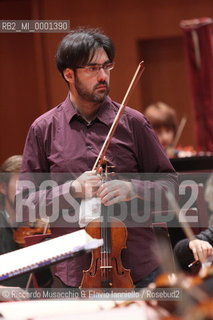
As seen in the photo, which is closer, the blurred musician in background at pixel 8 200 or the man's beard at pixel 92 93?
the man's beard at pixel 92 93

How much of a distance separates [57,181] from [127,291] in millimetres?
447

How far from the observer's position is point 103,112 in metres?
2.41

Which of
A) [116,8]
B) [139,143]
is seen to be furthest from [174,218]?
[116,8]

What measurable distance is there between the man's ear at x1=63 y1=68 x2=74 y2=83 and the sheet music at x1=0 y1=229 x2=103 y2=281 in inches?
28.2

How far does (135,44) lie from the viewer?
20.9ft

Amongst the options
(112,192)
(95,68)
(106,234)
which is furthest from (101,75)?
(106,234)

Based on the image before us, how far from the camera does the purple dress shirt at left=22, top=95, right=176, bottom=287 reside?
235 cm

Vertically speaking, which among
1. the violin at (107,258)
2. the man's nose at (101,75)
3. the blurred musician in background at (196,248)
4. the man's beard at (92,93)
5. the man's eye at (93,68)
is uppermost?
the man's eye at (93,68)

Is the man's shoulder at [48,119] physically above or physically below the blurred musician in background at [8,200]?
above

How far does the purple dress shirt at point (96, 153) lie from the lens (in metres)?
2.35

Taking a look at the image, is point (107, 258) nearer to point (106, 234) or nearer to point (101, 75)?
point (106, 234)

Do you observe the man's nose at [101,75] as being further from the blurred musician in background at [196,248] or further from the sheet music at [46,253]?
the blurred musician in background at [196,248]

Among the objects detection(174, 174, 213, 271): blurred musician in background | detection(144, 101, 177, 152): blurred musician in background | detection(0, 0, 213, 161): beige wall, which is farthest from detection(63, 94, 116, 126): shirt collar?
detection(144, 101, 177, 152): blurred musician in background

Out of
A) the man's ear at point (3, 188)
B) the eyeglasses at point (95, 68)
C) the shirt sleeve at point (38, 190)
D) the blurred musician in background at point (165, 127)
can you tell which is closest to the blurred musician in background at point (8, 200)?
the man's ear at point (3, 188)
